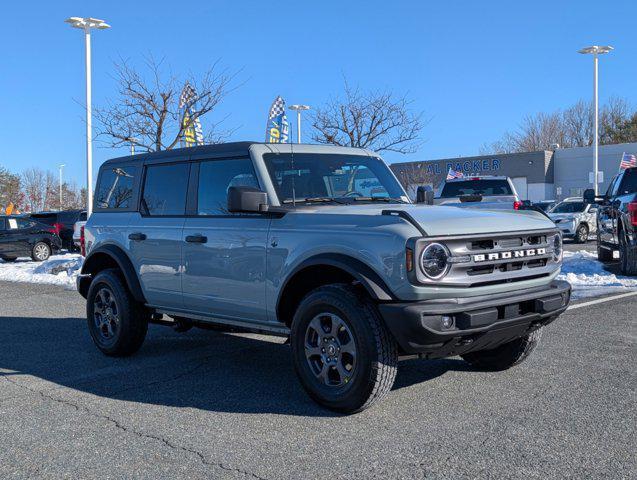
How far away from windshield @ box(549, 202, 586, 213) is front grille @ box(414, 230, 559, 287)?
2073cm

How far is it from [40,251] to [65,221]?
3636 mm

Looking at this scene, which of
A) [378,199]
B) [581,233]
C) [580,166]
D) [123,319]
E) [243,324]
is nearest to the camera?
[243,324]

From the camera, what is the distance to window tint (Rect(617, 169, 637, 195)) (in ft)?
43.1

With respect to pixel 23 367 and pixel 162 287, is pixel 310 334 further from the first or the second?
pixel 23 367

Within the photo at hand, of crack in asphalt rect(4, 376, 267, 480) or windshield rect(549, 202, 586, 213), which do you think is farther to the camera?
windshield rect(549, 202, 586, 213)

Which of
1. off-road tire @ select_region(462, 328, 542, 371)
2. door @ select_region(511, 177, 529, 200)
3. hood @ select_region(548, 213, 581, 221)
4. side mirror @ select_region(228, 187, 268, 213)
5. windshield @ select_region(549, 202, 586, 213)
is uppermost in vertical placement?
door @ select_region(511, 177, 529, 200)

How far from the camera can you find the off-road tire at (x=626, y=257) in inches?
457

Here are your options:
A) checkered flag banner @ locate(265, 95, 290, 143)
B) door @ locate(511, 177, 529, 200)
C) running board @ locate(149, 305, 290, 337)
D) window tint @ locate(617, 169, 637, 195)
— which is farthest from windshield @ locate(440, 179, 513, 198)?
door @ locate(511, 177, 529, 200)

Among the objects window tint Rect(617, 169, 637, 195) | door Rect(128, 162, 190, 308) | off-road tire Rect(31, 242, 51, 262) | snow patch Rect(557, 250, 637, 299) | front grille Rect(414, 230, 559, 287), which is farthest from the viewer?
off-road tire Rect(31, 242, 51, 262)

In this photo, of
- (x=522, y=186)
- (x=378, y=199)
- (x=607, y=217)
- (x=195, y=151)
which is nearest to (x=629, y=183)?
(x=607, y=217)

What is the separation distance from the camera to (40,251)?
2244 cm

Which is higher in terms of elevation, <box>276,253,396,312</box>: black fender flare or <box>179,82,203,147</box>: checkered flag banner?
<box>179,82,203,147</box>: checkered flag banner

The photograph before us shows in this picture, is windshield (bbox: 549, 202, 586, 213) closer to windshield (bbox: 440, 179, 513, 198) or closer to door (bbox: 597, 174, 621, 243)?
windshield (bbox: 440, 179, 513, 198)

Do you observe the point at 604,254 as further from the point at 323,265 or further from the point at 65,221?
the point at 65,221
